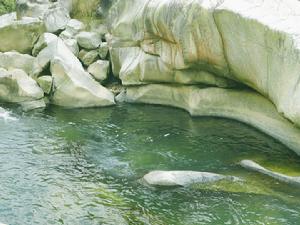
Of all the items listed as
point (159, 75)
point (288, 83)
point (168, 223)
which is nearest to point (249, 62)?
point (288, 83)

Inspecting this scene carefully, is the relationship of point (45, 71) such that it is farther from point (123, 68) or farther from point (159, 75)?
point (159, 75)

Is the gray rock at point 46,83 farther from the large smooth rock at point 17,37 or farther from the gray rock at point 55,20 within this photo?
the gray rock at point 55,20

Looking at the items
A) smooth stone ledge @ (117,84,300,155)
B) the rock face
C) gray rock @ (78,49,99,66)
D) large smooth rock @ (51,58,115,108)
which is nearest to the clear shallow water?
smooth stone ledge @ (117,84,300,155)

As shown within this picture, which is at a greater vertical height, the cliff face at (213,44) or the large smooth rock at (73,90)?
the cliff face at (213,44)

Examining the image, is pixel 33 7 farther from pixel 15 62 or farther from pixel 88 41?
pixel 15 62

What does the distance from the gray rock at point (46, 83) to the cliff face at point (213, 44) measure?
11.2 feet

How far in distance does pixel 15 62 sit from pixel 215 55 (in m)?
10.8

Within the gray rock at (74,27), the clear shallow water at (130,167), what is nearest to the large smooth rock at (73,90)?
the clear shallow water at (130,167)

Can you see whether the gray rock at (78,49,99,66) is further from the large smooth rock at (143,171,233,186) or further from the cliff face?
the large smooth rock at (143,171,233,186)

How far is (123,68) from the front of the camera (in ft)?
76.0

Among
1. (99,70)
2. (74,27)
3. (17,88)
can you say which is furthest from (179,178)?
(74,27)

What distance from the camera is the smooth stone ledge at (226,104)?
16.5 meters

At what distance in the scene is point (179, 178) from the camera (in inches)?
522

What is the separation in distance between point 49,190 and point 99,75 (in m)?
12.0
